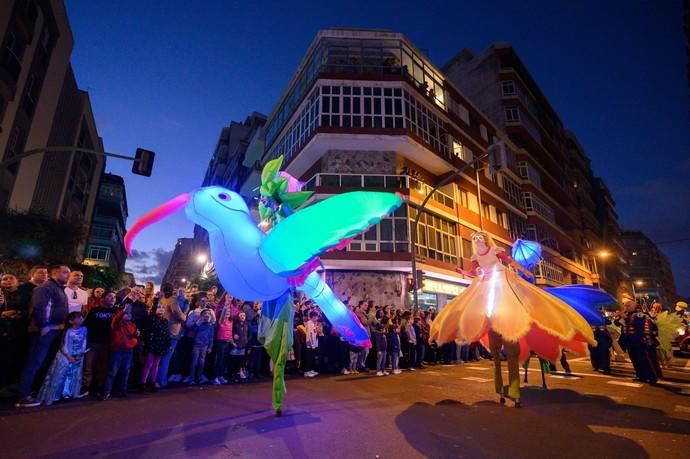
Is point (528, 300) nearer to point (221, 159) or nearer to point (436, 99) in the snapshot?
point (436, 99)

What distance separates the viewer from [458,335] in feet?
16.6

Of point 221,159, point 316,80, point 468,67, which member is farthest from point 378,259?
point 221,159

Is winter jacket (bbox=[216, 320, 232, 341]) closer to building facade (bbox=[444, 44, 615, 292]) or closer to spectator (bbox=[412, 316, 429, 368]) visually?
spectator (bbox=[412, 316, 429, 368])

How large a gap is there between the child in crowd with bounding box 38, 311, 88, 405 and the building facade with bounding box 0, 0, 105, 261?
516 inches

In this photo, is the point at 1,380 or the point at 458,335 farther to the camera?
the point at 1,380

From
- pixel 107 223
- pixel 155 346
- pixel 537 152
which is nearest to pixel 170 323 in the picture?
pixel 155 346

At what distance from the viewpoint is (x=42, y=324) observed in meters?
5.45

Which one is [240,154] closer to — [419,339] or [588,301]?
[419,339]

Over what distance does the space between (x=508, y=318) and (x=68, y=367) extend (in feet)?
22.6

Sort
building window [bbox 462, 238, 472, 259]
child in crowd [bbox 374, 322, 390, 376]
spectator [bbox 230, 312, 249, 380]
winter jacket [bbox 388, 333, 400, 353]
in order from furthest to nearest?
building window [bbox 462, 238, 472, 259] < winter jacket [bbox 388, 333, 400, 353] < child in crowd [bbox 374, 322, 390, 376] < spectator [bbox 230, 312, 249, 380]

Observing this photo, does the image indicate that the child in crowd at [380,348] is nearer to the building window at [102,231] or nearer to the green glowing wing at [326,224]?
the green glowing wing at [326,224]

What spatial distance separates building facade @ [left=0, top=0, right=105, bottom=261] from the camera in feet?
63.1

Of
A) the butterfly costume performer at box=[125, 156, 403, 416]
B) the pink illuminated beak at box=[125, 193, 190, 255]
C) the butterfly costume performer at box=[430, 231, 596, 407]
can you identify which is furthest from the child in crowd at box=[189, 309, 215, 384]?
the butterfly costume performer at box=[430, 231, 596, 407]

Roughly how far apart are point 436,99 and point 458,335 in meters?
24.5
